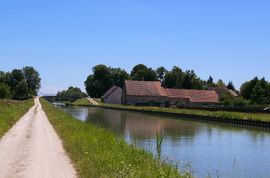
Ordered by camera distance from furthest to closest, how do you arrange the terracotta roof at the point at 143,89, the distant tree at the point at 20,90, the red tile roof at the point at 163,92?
the distant tree at the point at 20,90
the red tile roof at the point at 163,92
the terracotta roof at the point at 143,89

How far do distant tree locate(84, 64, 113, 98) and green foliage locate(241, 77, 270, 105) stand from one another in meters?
74.2

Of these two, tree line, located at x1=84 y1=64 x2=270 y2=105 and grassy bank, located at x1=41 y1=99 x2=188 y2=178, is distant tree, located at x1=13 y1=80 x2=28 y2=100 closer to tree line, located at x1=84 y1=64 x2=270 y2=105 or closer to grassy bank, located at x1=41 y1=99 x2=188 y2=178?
tree line, located at x1=84 y1=64 x2=270 y2=105

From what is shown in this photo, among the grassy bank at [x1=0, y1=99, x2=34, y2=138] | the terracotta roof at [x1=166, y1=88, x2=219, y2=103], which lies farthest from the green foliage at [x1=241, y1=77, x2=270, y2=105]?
the grassy bank at [x1=0, y1=99, x2=34, y2=138]

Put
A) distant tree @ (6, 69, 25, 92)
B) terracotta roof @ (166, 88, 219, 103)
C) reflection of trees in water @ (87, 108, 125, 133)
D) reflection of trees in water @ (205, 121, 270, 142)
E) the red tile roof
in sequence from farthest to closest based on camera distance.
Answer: distant tree @ (6, 69, 25, 92) < terracotta roof @ (166, 88, 219, 103) < the red tile roof < reflection of trees in water @ (87, 108, 125, 133) < reflection of trees in water @ (205, 121, 270, 142)

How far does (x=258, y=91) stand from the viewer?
88625 millimetres

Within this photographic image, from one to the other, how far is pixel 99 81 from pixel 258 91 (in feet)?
288

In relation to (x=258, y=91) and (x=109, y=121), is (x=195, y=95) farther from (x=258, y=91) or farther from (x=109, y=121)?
(x=109, y=121)

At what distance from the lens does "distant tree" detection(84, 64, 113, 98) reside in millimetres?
164750

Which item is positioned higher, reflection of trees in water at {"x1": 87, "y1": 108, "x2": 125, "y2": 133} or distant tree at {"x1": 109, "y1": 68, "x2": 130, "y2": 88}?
distant tree at {"x1": 109, "y1": 68, "x2": 130, "y2": 88}

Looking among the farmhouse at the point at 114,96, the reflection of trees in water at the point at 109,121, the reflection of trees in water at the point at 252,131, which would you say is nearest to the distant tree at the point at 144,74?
the farmhouse at the point at 114,96

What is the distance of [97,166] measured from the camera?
1472 centimetres

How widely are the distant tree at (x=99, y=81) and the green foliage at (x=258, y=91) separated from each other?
2923 inches

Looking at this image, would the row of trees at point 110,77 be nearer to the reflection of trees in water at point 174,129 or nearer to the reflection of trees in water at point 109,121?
the reflection of trees in water at point 109,121

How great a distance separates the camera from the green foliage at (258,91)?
A: 86.8 metres
